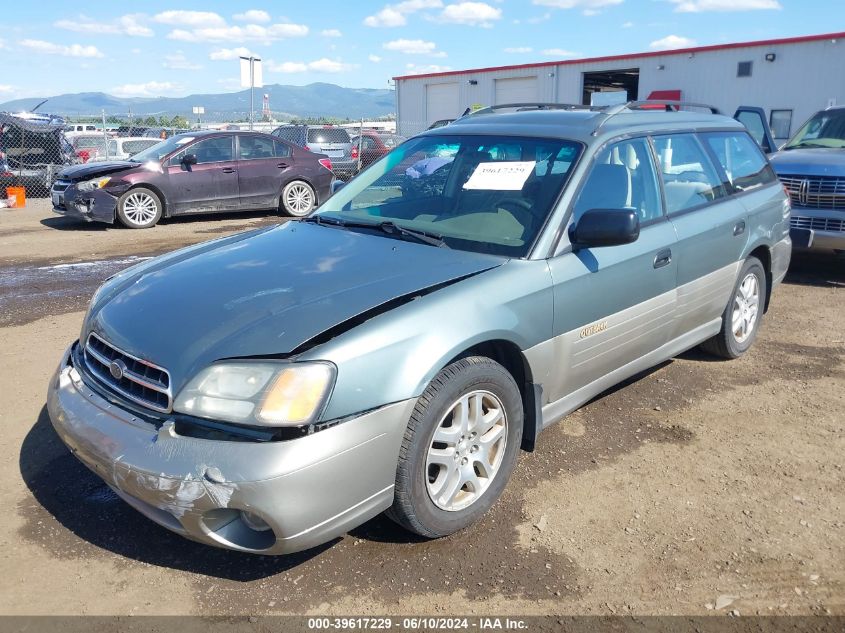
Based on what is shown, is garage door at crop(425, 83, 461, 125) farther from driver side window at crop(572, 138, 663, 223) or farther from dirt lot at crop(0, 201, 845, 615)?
dirt lot at crop(0, 201, 845, 615)

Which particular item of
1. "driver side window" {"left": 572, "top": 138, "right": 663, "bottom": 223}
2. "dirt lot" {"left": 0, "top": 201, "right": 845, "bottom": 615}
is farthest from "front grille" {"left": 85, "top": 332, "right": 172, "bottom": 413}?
"driver side window" {"left": 572, "top": 138, "right": 663, "bottom": 223}

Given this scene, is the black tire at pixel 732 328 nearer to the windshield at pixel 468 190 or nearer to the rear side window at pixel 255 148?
the windshield at pixel 468 190

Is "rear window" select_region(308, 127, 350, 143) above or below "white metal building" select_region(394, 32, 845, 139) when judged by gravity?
below

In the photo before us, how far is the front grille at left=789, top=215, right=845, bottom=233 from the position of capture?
7.19 meters

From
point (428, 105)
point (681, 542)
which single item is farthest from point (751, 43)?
point (681, 542)

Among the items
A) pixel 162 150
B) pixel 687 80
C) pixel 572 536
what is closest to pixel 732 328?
pixel 572 536

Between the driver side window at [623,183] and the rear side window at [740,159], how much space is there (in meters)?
0.99

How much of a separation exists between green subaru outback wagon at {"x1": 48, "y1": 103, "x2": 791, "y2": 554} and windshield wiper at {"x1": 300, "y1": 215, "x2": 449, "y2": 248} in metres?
0.01

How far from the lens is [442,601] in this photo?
260 cm

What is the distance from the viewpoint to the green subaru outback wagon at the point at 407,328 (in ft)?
7.92

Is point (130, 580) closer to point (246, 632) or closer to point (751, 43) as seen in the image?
point (246, 632)

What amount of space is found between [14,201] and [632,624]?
48.7 ft

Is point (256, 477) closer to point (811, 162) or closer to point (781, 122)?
point (811, 162)

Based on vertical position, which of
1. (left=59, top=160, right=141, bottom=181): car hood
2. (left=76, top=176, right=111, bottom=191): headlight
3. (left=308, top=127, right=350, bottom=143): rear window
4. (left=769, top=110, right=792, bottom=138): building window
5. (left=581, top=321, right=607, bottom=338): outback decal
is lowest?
(left=581, top=321, right=607, bottom=338): outback decal
